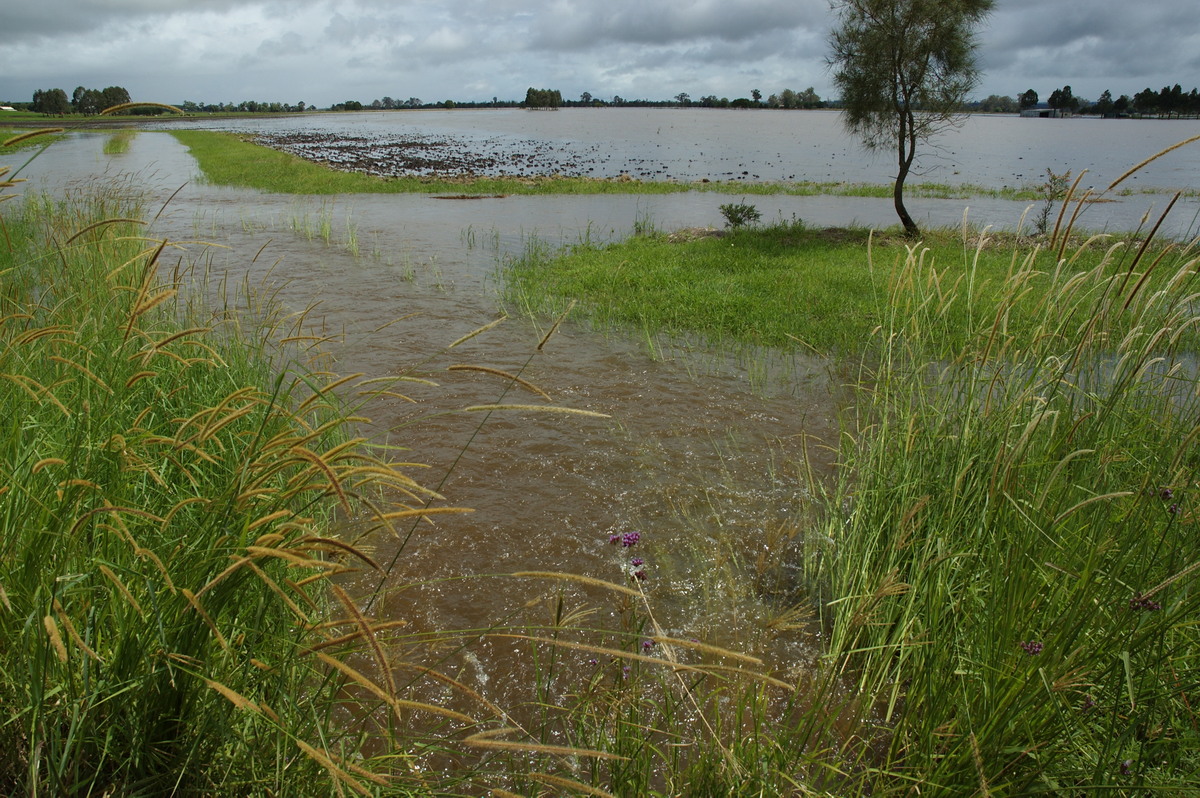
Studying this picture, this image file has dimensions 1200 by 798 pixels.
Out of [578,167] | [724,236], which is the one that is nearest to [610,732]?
[724,236]

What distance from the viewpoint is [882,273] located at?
10.6 metres

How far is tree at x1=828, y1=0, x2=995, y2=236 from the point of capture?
1438 centimetres

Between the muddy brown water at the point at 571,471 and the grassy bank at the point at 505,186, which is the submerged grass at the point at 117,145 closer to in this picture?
the grassy bank at the point at 505,186

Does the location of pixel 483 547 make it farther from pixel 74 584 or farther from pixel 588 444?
pixel 74 584

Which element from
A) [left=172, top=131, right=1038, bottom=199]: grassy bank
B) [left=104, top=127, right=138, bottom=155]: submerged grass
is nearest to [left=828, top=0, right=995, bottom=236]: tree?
[left=172, top=131, right=1038, bottom=199]: grassy bank

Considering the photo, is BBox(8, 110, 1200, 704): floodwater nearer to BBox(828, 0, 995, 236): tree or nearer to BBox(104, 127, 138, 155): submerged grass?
BBox(828, 0, 995, 236): tree

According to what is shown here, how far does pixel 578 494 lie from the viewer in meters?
4.67

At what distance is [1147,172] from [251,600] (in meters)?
40.4

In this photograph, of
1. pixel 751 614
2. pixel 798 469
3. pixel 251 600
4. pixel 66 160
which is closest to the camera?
pixel 251 600

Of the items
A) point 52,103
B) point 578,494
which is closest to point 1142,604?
point 578,494

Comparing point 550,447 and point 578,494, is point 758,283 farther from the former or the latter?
point 578,494

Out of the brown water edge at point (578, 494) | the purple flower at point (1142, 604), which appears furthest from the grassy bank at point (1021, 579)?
the brown water edge at point (578, 494)

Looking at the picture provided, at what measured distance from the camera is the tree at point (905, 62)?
1438cm

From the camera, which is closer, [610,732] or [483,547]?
[610,732]
